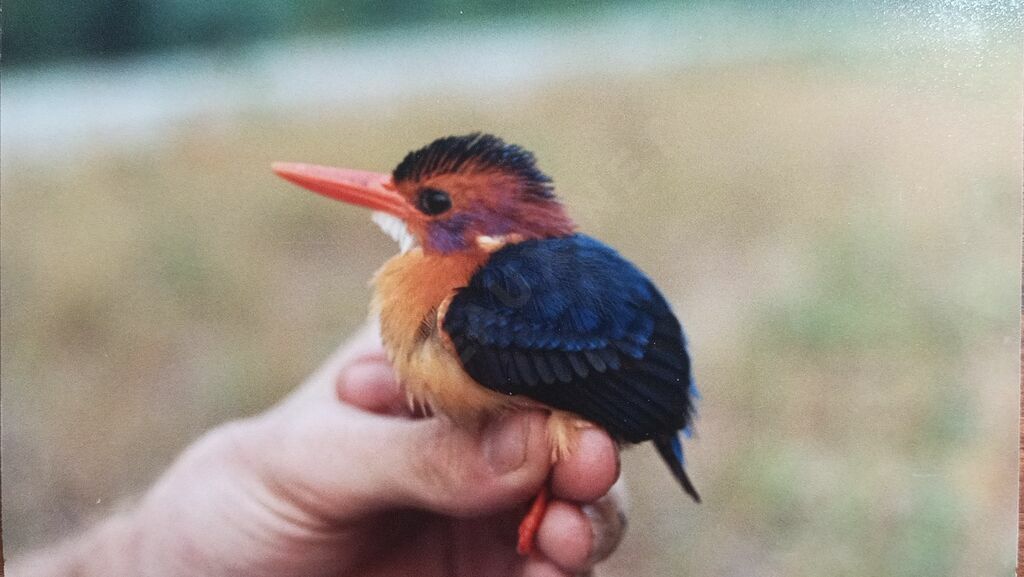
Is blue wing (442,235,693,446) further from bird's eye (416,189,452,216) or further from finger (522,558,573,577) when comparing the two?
finger (522,558,573,577)

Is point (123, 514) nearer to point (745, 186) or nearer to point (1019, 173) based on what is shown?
point (745, 186)

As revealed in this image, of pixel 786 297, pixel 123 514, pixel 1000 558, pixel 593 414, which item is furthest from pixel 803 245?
pixel 123 514

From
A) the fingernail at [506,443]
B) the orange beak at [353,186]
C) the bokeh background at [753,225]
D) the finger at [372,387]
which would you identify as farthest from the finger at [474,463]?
the orange beak at [353,186]

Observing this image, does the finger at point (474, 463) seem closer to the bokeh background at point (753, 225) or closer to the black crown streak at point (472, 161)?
the bokeh background at point (753, 225)

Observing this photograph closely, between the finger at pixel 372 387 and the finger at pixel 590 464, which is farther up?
the finger at pixel 590 464

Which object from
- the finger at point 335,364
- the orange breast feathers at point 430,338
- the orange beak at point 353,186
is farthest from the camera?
the finger at point 335,364

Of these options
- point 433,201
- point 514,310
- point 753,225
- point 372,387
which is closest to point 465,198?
point 433,201
